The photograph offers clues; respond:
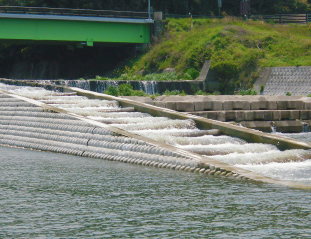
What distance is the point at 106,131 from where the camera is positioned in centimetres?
1755

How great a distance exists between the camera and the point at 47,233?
889 cm

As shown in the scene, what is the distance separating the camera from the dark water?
903 centimetres

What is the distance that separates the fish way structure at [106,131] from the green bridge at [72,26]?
25.9 metres

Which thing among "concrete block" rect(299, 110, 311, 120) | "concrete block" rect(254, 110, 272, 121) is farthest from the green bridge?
"concrete block" rect(299, 110, 311, 120)

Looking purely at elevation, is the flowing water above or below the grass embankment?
below

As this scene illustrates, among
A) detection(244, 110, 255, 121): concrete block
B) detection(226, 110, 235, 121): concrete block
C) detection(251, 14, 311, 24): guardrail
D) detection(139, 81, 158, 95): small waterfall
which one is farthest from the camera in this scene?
detection(251, 14, 311, 24): guardrail

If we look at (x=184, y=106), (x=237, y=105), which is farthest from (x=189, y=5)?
(x=184, y=106)

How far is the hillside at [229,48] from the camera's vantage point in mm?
43625

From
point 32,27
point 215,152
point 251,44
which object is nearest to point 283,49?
point 251,44

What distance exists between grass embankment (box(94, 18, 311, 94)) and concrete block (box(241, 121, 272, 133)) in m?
16.1

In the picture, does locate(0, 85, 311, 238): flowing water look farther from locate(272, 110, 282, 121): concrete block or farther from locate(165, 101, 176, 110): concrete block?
locate(272, 110, 282, 121): concrete block

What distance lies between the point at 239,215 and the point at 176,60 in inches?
1629

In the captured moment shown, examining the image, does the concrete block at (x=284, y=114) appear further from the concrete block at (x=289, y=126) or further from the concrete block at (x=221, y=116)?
the concrete block at (x=221, y=116)

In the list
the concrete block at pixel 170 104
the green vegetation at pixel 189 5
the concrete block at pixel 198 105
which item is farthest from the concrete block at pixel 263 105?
the green vegetation at pixel 189 5
